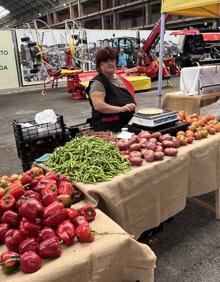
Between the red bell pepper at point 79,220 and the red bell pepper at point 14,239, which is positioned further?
the red bell pepper at point 79,220

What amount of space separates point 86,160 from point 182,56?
51.7ft

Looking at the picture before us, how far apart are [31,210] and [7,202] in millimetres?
183

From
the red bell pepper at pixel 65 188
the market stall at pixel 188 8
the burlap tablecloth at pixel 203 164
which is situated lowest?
the burlap tablecloth at pixel 203 164

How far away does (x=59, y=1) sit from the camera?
1409 inches

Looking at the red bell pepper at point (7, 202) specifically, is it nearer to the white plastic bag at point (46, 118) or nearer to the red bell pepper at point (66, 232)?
the red bell pepper at point (66, 232)

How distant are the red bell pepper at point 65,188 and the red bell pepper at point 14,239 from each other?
0.37 meters

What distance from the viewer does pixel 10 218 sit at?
149cm

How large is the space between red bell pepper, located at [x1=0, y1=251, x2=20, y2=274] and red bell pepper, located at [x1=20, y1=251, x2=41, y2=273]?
0.03m

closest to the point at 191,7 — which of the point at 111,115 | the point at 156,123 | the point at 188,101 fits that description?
the point at 188,101

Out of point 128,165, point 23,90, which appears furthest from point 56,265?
point 23,90

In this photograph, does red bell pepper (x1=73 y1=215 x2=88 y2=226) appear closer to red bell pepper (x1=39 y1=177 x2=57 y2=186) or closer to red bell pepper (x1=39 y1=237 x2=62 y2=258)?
red bell pepper (x1=39 y1=237 x2=62 y2=258)

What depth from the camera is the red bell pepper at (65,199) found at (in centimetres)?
163

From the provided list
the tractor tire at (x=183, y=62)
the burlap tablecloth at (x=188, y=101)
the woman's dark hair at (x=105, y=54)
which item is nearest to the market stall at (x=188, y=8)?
the burlap tablecloth at (x=188, y=101)

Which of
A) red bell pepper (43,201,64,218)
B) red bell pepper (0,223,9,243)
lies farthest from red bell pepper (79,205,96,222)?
red bell pepper (0,223,9,243)
